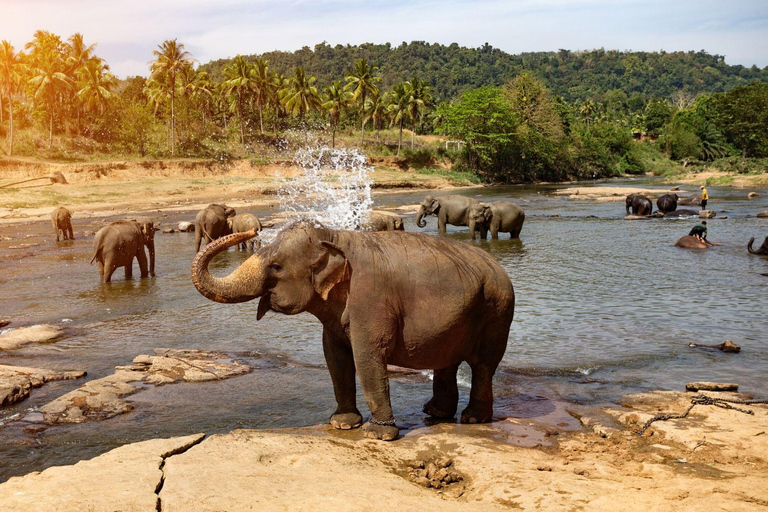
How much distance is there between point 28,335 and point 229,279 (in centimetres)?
687

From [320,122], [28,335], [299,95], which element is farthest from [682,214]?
[320,122]

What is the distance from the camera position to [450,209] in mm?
27578

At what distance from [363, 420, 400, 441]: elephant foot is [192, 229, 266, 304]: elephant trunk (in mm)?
1519

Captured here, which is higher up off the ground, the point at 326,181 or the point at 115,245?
the point at 326,181

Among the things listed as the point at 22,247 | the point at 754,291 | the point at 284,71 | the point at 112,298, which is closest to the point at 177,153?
the point at 22,247

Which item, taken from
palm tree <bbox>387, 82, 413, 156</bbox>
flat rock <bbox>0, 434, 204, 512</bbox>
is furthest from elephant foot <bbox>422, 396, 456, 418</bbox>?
palm tree <bbox>387, 82, 413, 156</bbox>

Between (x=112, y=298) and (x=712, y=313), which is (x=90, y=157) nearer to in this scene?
(x=112, y=298)

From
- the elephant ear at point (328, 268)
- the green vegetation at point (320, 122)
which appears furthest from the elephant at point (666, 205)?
the green vegetation at point (320, 122)

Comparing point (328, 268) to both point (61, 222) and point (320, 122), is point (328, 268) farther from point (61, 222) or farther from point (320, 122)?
point (320, 122)

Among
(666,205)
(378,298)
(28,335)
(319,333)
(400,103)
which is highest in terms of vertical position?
(400,103)

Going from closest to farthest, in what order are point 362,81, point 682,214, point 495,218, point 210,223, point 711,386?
point 711,386 < point 210,223 < point 495,218 < point 682,214 < point 362,81

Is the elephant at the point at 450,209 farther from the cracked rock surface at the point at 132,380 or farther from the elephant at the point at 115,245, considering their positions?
the cracked rock surface at the point at 132,380

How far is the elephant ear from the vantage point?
5.91 metres

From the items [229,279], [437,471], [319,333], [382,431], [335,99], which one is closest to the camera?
[437,471]
